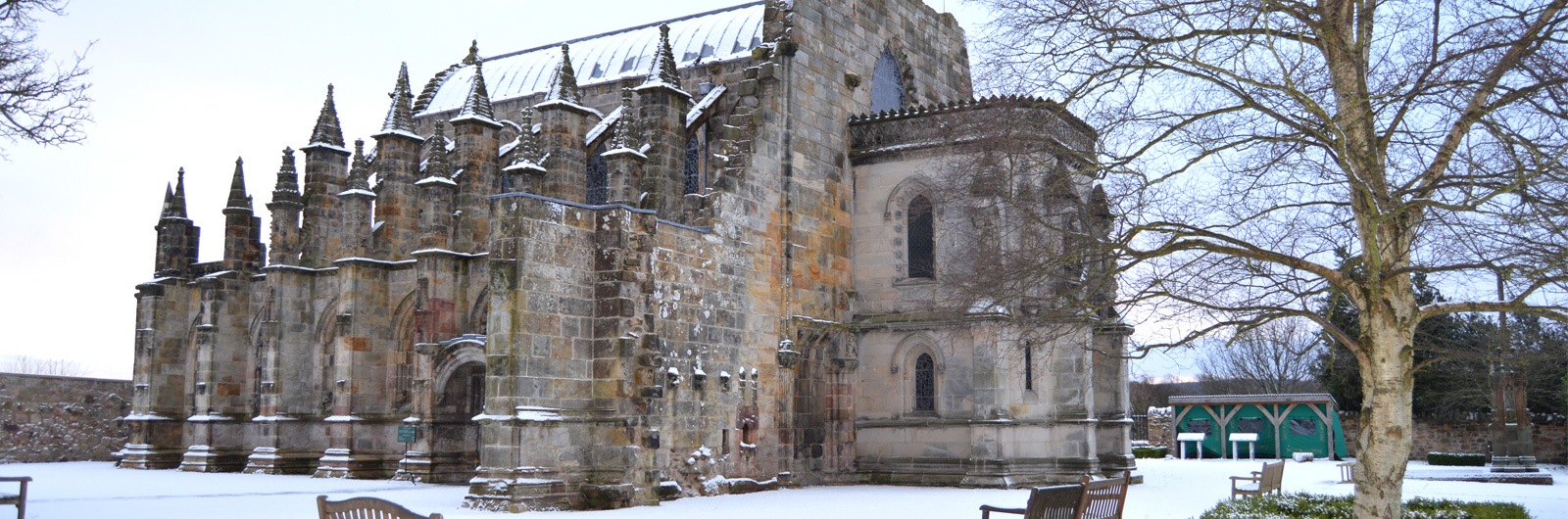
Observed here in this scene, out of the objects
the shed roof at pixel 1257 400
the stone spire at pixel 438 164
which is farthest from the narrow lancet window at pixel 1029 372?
the shed roof at pixel 1257 400

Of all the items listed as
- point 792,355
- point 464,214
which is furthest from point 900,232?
point 464,214

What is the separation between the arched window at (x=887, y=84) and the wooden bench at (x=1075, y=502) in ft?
54.2

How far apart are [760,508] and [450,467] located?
8905mm

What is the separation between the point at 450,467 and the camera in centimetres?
2605

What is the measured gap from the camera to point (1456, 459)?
37.7 meters

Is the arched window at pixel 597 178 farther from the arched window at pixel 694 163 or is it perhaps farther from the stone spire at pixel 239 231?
the stone spire at pixel 239 231

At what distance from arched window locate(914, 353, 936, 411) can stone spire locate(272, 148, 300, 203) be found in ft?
49.2

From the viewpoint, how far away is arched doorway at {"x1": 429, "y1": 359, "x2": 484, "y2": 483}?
25.9 m

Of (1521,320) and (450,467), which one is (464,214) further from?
(1521,320)

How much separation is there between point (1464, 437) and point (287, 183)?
116 feet

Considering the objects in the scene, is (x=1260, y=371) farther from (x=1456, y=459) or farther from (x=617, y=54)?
(x=617, y=54)

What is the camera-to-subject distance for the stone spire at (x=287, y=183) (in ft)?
101

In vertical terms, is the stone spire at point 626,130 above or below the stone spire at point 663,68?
below

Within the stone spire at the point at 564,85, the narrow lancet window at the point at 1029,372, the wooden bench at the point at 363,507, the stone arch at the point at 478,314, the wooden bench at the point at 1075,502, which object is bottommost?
the wooden bench at the point at 1075,502
